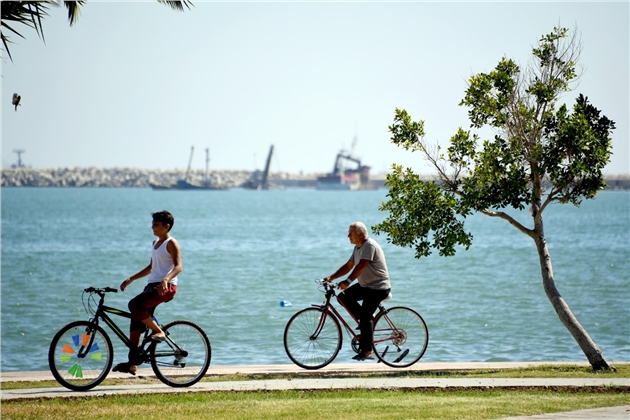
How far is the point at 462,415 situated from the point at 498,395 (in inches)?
49.7

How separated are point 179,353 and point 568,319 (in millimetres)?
5463

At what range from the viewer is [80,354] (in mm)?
9367

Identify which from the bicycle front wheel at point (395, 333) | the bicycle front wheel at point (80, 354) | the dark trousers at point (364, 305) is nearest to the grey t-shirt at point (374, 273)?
the dark trousers at point (364, 305)

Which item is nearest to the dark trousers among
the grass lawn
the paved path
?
the paved path

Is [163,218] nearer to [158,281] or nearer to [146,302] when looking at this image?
[158,281]

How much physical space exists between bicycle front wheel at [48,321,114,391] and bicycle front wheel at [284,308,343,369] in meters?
2.42

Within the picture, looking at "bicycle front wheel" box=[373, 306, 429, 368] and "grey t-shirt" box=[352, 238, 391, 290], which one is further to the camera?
"bicycle front wheel" box=[373, 306, 429, 368]

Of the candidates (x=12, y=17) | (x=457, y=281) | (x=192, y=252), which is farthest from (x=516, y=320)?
(x=192, y=252)

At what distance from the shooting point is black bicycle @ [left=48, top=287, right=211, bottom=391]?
9.41 metres

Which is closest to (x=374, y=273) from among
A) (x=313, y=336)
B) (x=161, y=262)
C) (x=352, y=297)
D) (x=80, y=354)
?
(x=352, y=297)

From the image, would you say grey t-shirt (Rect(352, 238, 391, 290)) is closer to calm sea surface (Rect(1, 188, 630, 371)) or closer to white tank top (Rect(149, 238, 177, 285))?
white tank top (Rect(149, 238, 177, 285))

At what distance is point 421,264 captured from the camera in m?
53.2

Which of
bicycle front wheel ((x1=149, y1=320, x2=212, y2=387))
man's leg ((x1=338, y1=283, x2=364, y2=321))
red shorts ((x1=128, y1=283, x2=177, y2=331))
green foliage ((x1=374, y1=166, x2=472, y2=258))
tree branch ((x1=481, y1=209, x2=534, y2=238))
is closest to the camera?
red shorts ((x1=128, y1=283, x2=177, y2=331))

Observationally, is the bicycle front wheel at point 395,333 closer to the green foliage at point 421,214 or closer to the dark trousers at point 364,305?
the dark trousers at point 364,305
